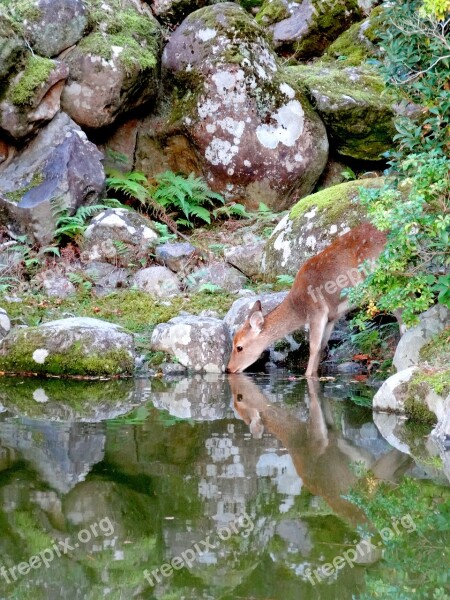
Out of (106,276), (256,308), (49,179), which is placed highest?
(49,179)

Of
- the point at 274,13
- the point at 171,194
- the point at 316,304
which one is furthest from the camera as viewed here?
the point at 274,13

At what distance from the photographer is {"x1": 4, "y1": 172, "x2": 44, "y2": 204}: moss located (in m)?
15.5

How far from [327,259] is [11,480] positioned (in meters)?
6.38

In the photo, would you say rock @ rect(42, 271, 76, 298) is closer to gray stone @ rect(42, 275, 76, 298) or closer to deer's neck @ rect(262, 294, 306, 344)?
gray stone @ rect(42, 275, 76, 298)

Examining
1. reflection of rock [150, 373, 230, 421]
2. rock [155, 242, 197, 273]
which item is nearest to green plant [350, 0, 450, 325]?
reflection of rock [150, 373, 230, 421]

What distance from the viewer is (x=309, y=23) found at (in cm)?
2056

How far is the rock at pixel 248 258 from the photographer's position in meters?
14.6

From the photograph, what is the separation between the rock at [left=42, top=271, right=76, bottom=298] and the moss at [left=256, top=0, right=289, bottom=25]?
9.63 meters

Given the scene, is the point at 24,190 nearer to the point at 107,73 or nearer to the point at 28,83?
the point at 28,83

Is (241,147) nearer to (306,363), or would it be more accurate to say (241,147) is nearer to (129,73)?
(129,73)

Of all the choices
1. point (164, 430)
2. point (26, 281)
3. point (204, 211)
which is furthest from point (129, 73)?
point (164, 430)

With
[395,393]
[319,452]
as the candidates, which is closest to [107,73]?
[395,393]

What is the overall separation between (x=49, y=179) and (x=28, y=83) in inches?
68.0

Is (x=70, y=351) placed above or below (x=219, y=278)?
above
